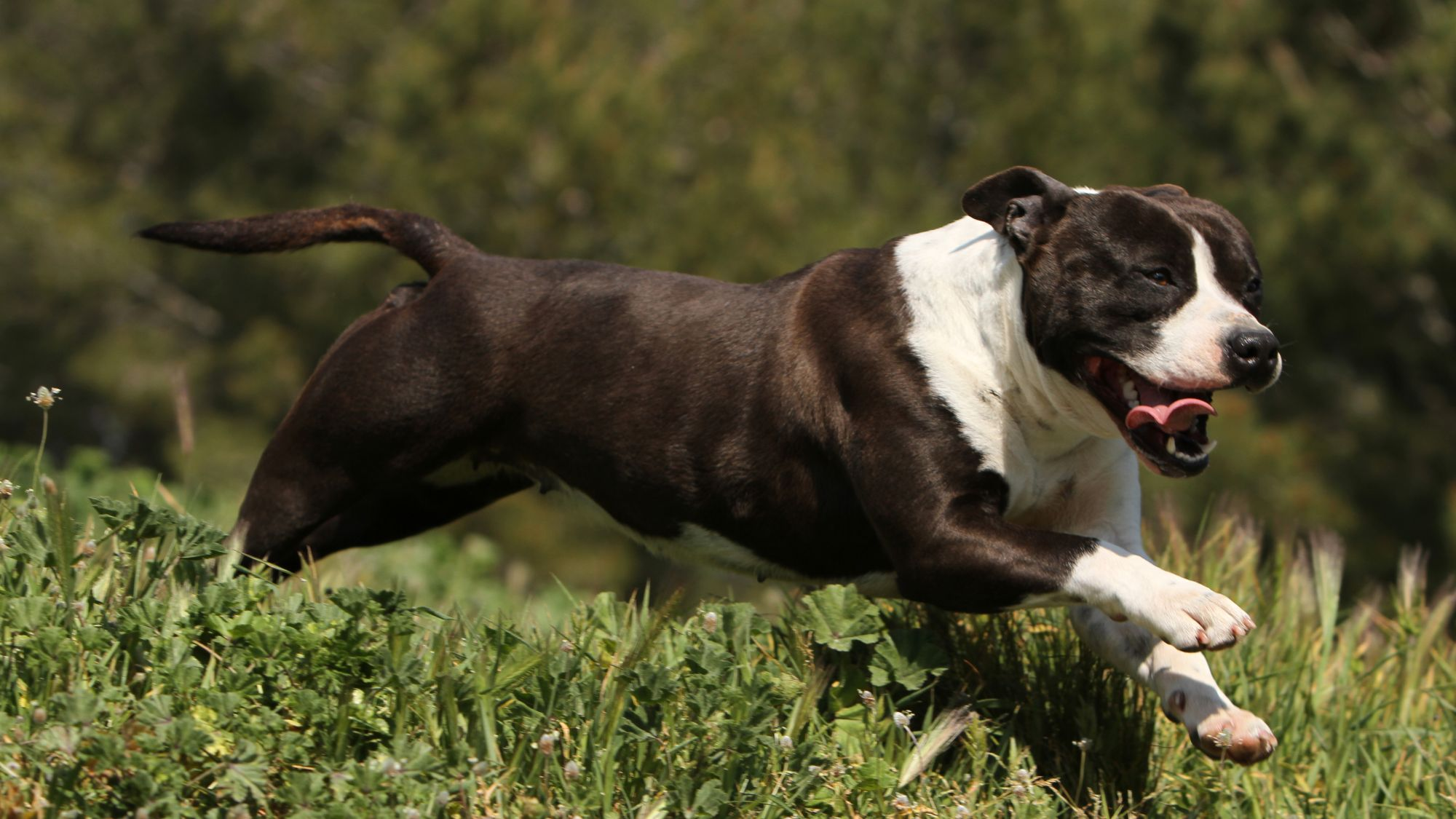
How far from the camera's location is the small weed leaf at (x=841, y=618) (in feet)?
14.6

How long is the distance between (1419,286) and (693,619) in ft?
53.9

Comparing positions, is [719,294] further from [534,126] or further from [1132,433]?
[534,126]

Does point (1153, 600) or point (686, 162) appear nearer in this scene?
point (1153, 600)

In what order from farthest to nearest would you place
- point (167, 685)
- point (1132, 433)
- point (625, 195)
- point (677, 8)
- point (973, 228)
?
point (677, 8)
point (625, 195)
point (973, 228)
point (1132, 433)
point (167, 685)

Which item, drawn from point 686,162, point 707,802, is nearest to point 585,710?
point 707,802

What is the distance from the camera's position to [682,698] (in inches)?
159

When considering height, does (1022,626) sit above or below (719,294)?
below

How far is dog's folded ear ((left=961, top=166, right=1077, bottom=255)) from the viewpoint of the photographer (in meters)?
4.55

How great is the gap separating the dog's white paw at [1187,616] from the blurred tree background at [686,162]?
1231 centimetres

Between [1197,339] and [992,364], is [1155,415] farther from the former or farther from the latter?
[992,364]

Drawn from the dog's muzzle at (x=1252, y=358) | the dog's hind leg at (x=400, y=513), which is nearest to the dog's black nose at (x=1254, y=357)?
the dog's muzzle at (x=1252, y=358)

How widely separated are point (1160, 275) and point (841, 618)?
4.01 ft


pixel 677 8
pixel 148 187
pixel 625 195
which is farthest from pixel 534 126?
pixel 148 187

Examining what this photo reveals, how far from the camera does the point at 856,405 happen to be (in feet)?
15.3
